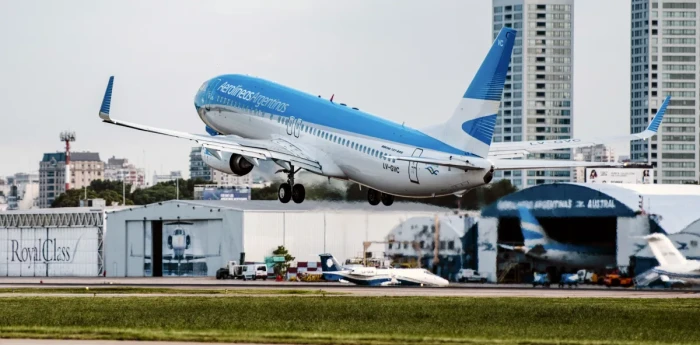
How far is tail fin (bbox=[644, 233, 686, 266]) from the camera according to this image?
374 ft

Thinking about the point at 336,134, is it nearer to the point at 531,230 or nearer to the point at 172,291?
the point at 172,291

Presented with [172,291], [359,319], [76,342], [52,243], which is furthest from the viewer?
[52,243]

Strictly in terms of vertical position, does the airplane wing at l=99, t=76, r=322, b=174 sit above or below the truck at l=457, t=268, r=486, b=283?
above

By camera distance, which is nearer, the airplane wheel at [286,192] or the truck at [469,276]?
the airplane wheel at [286,192]

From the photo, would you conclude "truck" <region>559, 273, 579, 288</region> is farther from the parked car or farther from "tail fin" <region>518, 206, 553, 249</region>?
"tail fin" <region>518, 206, 553, 249</region>

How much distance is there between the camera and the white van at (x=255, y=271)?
14800 cm

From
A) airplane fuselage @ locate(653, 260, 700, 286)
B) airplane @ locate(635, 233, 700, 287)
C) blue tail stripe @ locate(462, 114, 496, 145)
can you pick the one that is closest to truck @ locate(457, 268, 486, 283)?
airplane @ locate(635, 233, 700, 287)

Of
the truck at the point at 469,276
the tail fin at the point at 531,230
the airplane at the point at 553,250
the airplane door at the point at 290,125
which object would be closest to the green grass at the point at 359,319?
the airplane door at the point at 290,125

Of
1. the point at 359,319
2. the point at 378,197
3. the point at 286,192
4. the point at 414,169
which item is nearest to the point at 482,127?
the point at 414,169

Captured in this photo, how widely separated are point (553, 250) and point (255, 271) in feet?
121

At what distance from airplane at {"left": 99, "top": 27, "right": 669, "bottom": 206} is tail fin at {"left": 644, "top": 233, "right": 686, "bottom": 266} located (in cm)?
3266

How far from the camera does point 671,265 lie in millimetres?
113438

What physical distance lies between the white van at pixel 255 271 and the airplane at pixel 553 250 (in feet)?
102

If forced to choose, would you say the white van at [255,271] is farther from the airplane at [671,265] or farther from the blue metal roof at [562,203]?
the airplane at [671,265]
